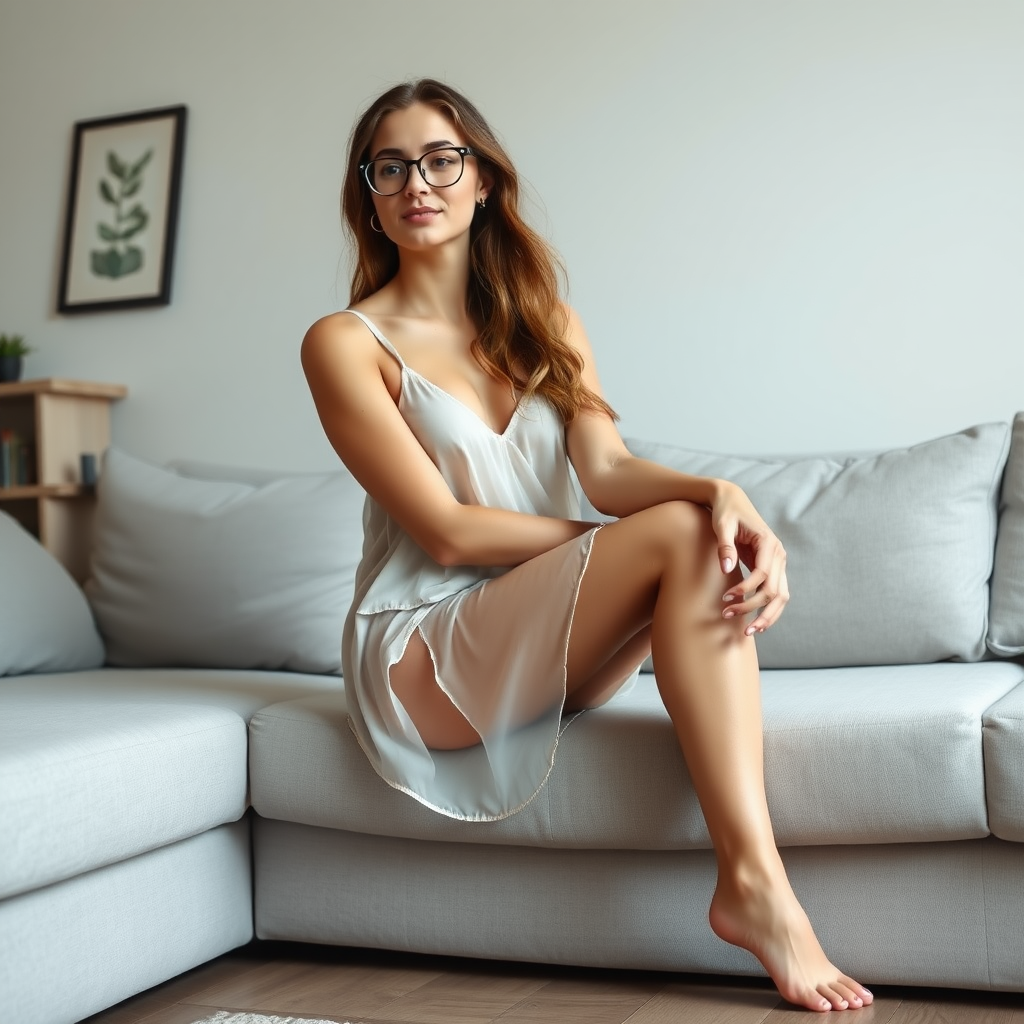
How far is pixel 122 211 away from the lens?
352 centimetres

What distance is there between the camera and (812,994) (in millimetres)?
1620

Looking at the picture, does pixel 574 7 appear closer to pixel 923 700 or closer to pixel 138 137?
pixel 138 137

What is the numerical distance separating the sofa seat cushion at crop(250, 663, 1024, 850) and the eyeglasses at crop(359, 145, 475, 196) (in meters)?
0.86

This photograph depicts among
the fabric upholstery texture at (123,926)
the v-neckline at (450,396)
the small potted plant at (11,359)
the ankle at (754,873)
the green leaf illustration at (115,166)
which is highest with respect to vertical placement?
the green leaf illustration at (115,166)

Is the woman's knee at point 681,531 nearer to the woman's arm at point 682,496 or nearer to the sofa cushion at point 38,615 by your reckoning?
the woman's arm at point 682,496

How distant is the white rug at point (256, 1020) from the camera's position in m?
1.75

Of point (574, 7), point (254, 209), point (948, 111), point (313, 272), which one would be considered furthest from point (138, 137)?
point (948, 111)

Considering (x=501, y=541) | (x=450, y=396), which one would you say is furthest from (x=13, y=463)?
(x=501, y=541)

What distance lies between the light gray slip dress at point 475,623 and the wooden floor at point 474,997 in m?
0.28

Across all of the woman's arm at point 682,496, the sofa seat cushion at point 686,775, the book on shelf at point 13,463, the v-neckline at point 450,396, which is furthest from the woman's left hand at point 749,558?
the book on shelf at point 13,463

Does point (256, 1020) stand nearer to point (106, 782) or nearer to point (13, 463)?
point (106, 782)

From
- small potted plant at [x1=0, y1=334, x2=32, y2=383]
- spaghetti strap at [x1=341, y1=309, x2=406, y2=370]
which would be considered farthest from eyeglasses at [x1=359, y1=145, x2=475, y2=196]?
small potted plant at [x1=0, y1=334, x2=32, y2=383]

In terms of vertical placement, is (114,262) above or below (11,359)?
above

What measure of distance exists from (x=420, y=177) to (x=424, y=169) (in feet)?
0.07
